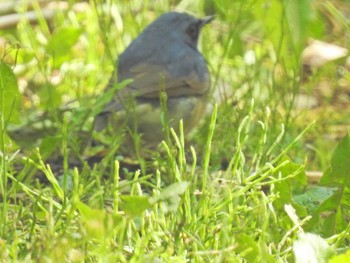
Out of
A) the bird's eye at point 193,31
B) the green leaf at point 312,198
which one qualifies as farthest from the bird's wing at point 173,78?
the green leaf at point 312,198

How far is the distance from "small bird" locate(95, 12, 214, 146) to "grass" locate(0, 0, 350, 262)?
4.8 inches

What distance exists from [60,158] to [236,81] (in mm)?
1412

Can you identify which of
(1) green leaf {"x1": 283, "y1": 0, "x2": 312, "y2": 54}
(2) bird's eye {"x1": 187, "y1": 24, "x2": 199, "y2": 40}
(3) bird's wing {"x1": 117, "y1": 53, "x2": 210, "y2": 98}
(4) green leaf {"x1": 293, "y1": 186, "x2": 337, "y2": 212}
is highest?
(1) green leaf {"x1": 283, "y1": 0, "x2": 312, "y2": 54}

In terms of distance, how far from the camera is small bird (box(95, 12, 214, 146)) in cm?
536

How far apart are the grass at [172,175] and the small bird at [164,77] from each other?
123mm

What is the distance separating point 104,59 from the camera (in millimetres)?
5824

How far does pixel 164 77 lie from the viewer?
547cm

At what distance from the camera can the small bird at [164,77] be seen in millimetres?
5359

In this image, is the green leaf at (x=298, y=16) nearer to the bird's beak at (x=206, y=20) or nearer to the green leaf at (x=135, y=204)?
the green leaf at (x=135, y=204)

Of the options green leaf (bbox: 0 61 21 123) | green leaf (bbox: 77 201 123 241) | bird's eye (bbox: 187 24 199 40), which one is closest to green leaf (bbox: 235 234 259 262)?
green leaf (bbox: 77 201 123 241)

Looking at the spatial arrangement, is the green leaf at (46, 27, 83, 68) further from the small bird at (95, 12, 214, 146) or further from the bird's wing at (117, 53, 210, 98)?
the bird's wing at (117, 53, 210, 98)

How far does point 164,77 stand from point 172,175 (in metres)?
2.55

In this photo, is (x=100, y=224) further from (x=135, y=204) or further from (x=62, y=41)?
(x=62, y=41)

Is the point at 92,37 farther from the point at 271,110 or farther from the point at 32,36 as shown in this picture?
the point at 271,110
